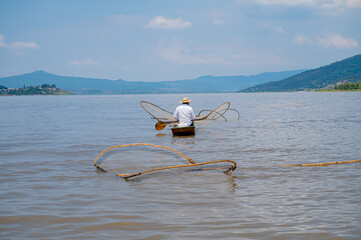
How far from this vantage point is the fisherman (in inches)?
686

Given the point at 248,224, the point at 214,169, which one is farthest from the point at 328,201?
the point at 214,169

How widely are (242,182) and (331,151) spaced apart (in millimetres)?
5687

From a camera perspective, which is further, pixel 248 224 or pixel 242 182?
pixel 242 182

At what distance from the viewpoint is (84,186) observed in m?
8.16

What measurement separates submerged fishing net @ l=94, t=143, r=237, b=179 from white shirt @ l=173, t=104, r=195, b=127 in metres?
5.01

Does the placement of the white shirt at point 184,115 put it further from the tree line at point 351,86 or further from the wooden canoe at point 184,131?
the tree line at point 351,86

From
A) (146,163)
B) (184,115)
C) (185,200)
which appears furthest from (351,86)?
(185,200)

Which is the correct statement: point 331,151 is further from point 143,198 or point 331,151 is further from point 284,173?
point 143,198

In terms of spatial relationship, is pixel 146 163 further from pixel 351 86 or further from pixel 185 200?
pixel 351 86

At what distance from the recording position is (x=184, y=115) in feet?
57.6

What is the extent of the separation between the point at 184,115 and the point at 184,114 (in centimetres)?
6

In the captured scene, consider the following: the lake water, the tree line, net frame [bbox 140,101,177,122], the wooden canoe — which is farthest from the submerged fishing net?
the tree line

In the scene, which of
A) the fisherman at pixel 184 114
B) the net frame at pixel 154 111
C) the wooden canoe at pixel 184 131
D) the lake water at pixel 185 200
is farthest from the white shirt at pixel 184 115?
the lake water at pixel 185 200

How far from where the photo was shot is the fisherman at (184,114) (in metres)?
17.4
